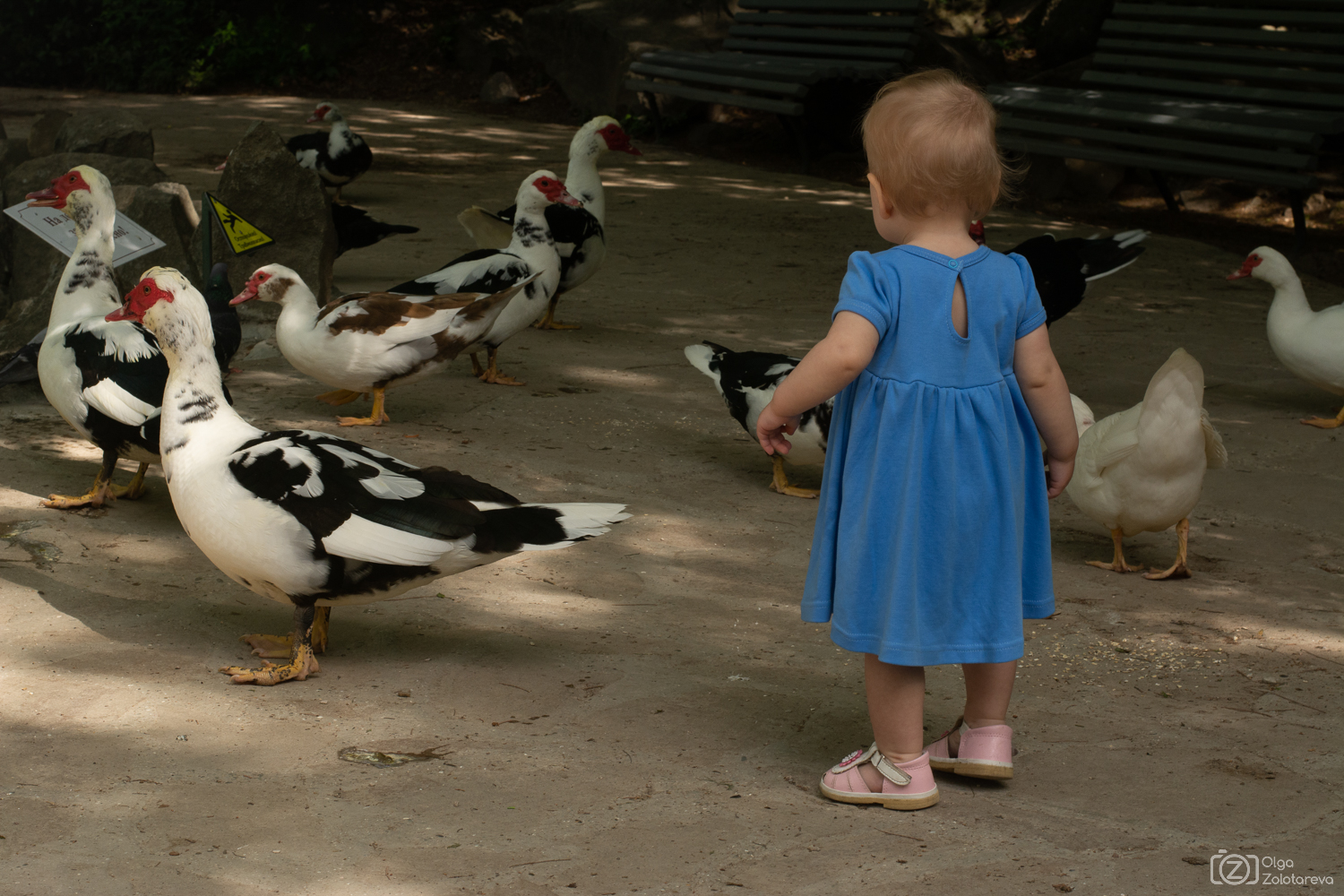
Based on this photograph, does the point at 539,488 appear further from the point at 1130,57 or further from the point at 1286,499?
the point at 1130,57

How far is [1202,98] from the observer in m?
10.3

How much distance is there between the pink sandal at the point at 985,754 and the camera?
8.42 feet

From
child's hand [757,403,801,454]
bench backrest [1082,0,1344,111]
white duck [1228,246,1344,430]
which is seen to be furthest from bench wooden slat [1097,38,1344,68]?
child's hand [757,403,801,454]

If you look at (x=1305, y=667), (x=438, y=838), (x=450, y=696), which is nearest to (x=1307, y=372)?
(x=1305, y=667)

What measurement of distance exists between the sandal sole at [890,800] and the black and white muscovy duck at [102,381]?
8.57 ft

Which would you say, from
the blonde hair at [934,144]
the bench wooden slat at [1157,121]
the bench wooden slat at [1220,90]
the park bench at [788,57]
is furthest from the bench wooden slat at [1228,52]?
the blonde hair at [934,144]

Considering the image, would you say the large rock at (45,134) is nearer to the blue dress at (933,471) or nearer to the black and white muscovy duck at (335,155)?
the black and white muscovy duck at (335,155)

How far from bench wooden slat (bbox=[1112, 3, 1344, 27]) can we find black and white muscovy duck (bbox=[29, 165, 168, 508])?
32.3 ft

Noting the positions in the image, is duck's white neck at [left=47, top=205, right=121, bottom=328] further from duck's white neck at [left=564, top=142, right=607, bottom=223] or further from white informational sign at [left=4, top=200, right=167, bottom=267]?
duck's white neck at [left=564, top=142, right=607, bottom=223]

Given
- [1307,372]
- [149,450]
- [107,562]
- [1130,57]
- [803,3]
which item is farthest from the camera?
[803,3]

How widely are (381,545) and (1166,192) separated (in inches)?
378

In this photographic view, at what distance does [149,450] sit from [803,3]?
10777mm

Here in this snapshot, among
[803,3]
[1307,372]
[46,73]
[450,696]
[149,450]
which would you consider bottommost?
[450,696]

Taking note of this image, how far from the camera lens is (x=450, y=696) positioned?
3.01m
